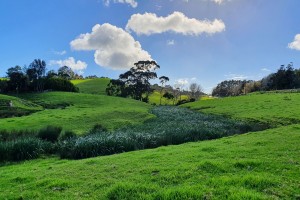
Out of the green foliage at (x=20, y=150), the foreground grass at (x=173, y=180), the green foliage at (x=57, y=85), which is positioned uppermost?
the green foliage at (x=57, y=85)

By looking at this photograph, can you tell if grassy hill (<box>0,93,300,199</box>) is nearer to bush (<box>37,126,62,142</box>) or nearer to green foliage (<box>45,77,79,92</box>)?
bush (<box>37,126,62,142</box>)

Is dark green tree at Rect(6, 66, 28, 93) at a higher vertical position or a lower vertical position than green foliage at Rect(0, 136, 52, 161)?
higher

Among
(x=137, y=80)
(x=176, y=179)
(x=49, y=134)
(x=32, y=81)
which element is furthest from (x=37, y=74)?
(x=176, y=179)

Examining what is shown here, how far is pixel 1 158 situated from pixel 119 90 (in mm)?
122292

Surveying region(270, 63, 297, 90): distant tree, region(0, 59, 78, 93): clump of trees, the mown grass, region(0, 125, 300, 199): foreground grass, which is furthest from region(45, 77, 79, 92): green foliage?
region(0, 125, 300, 199): foreground grass

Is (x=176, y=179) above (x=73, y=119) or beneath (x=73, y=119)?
above

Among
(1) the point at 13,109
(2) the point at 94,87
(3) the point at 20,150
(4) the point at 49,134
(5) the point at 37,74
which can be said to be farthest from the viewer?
(2) the point at 94,87

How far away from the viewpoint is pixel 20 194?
1123 centimetres

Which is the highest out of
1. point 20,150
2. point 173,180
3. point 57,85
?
point 57,85

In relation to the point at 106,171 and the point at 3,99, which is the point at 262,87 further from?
the point at 106,171

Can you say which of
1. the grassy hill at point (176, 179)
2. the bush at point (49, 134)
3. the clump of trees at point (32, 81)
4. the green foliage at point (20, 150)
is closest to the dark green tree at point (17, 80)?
the clump of trees at point (32, 81)

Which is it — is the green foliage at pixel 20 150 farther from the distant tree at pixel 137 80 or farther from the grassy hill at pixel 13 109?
the distant tree at pixel 137 80

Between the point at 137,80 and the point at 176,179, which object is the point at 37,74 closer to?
the point at 137,80

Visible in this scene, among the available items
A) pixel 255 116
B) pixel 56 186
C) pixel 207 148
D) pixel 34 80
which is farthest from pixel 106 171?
pixel 34 80
